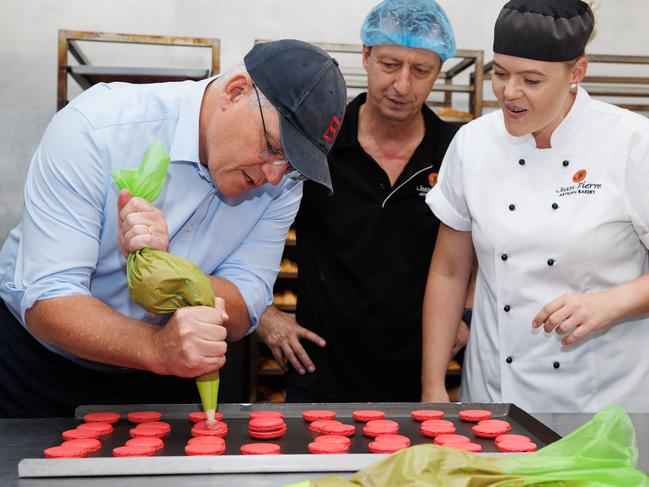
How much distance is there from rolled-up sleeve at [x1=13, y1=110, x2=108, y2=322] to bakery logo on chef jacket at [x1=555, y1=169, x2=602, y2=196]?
1071mm

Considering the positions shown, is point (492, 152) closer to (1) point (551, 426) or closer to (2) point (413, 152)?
(2) point (413, 152)

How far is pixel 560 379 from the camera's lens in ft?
6.28

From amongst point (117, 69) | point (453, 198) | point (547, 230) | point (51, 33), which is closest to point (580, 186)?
point (547, 230)

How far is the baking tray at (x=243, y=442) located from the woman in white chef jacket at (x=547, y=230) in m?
0.33

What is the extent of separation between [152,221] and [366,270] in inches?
38.4

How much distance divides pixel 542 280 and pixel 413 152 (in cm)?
64

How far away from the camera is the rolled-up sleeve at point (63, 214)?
1501 mm

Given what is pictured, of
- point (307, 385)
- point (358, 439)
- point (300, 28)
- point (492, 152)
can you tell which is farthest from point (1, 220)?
point (358, 439)

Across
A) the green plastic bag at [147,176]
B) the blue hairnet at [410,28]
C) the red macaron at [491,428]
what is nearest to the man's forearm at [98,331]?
the green plastic bag at [147,176]

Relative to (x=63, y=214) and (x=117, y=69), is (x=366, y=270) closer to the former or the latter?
(x=63, y=214)

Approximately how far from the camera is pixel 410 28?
2.25 meters

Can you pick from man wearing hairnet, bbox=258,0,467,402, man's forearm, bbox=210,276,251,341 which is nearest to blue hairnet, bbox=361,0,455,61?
man wearing hairnet, bbox=258,0,467,402

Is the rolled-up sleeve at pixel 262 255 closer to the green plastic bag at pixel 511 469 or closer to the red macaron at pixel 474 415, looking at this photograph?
the red macaron at pixel 474 415

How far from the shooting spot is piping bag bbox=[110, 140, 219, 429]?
1361mm
